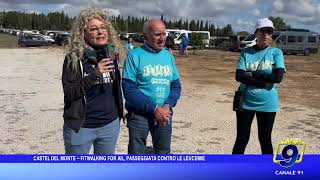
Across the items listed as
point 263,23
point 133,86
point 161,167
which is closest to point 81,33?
point 133,86

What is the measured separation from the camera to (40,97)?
12.5m

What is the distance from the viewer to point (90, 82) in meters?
3.45

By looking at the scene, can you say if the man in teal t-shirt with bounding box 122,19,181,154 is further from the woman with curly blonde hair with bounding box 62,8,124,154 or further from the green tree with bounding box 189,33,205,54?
the green tree with bounding box 189,33,205,54

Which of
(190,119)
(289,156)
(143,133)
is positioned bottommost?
(190,119)

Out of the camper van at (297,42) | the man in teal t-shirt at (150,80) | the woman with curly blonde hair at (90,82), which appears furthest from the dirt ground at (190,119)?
the camper van at (297,42)

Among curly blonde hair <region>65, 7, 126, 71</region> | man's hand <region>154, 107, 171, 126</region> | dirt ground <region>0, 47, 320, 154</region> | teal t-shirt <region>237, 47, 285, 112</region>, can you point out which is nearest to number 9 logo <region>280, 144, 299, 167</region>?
man's hand <region>154, 107, 171, 126</region>

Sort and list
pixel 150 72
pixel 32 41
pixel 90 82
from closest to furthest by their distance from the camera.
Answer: pixel 90 82 → pixel 150 72 → pixel 32 41

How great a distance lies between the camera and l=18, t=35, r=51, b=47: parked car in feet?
172

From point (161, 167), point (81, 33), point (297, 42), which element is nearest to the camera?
point (161, 167)

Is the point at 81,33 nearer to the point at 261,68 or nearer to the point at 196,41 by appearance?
the point at 261,68

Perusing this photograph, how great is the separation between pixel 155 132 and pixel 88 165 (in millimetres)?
1293

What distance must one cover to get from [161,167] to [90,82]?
2.70 ft

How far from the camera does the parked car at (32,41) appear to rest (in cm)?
5228

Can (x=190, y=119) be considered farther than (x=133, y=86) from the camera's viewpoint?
Yes
